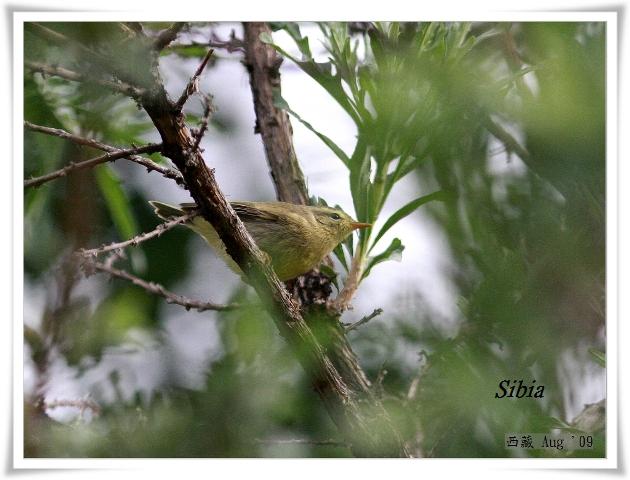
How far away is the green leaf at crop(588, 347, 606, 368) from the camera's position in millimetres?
2342

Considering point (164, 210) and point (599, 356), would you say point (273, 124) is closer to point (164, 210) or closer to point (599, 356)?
point (164, 210)

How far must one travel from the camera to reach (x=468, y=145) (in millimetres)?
2326

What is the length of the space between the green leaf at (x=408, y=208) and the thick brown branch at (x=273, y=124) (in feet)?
1.83

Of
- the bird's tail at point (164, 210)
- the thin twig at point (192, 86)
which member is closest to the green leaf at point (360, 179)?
the bird's tail at point (164, 210)

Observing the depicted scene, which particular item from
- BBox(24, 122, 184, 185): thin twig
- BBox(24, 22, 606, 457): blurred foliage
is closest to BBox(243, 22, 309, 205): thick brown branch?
BBox(24, 22, 606, 457): blurred foliage

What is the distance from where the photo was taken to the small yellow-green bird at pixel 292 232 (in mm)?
3025

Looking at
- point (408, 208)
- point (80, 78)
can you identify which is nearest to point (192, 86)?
point (80, 78)

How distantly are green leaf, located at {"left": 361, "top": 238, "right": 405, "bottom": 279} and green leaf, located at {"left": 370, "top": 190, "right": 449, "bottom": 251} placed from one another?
67mm

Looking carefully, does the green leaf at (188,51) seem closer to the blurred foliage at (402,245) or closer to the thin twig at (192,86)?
the blurred foliage at (402,245)

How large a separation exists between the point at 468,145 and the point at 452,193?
0.32m

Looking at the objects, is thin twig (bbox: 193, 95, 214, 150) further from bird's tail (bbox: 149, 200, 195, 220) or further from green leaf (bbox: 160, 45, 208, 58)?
green leaf (bbox: 160, 45, 208, 58)

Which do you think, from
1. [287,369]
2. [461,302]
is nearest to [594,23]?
[461,302]

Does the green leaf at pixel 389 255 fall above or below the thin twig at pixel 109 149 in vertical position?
below
